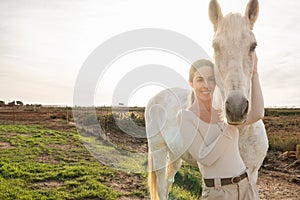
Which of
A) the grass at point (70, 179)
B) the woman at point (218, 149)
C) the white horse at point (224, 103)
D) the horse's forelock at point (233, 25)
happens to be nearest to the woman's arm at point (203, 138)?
the woman at point (218, 149)

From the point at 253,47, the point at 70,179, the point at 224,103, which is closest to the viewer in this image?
the point at 224,103

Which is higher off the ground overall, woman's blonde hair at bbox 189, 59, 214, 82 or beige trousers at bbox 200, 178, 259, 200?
woman's blonde hair at bbox 189, 59, 214, 82

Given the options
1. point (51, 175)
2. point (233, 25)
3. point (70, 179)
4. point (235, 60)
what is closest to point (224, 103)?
point (235, 60)

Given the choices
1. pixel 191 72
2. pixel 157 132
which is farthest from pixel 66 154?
pixel 191 72

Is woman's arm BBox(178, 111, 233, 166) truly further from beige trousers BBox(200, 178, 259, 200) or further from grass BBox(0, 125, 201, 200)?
grass BBox(0, 125, 201, 200)

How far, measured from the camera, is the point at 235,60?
1710 mm

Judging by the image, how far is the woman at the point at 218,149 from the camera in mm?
1729

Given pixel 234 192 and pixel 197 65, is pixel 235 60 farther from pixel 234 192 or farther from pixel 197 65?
pixel 234 192

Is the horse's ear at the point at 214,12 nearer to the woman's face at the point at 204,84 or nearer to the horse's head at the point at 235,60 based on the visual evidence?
the horse's head at the point at 235,60

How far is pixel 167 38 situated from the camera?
358 cm

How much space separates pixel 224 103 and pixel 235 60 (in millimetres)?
280

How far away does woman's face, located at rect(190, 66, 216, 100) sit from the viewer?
80.1 inches

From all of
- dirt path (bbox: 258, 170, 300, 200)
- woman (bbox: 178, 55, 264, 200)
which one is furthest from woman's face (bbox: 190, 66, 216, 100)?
dirt path (bbox: 258, 170, 300, 200)

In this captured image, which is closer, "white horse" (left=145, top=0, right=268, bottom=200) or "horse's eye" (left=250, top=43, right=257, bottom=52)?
"white horse" (left=145, top=0, right=268, bottom=200)
